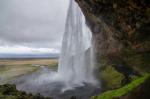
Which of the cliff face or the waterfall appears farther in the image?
the waterfall

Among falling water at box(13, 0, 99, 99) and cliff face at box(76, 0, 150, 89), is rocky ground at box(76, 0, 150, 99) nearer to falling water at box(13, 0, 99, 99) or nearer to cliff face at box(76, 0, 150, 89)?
cliff face at box(76, 0, 150, 89)

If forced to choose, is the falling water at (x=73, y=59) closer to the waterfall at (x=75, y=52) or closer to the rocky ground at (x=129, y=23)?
the waterfall at (x=75, y=52)

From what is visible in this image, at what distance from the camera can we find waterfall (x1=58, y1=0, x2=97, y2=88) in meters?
83.4

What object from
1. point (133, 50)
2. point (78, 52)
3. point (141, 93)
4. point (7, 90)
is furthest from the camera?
point (78, 52)

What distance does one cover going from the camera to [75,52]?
9194 cm

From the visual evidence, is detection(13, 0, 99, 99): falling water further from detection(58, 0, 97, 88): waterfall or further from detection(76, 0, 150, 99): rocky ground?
detection(76, 0, 150, 99): rocky ground

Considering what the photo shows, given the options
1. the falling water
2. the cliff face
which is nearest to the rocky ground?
the cliff face

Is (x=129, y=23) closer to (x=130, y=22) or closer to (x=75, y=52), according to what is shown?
(x=130, y=22)

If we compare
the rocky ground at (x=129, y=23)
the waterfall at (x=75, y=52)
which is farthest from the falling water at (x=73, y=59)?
the rocky ground at (x=129, y=23)

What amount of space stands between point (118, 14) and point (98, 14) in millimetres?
3462

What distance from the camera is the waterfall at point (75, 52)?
83.4 metres

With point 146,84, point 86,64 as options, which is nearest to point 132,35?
point 146,84

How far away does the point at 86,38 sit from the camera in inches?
3752

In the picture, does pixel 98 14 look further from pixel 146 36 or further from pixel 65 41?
pixel 65 41
